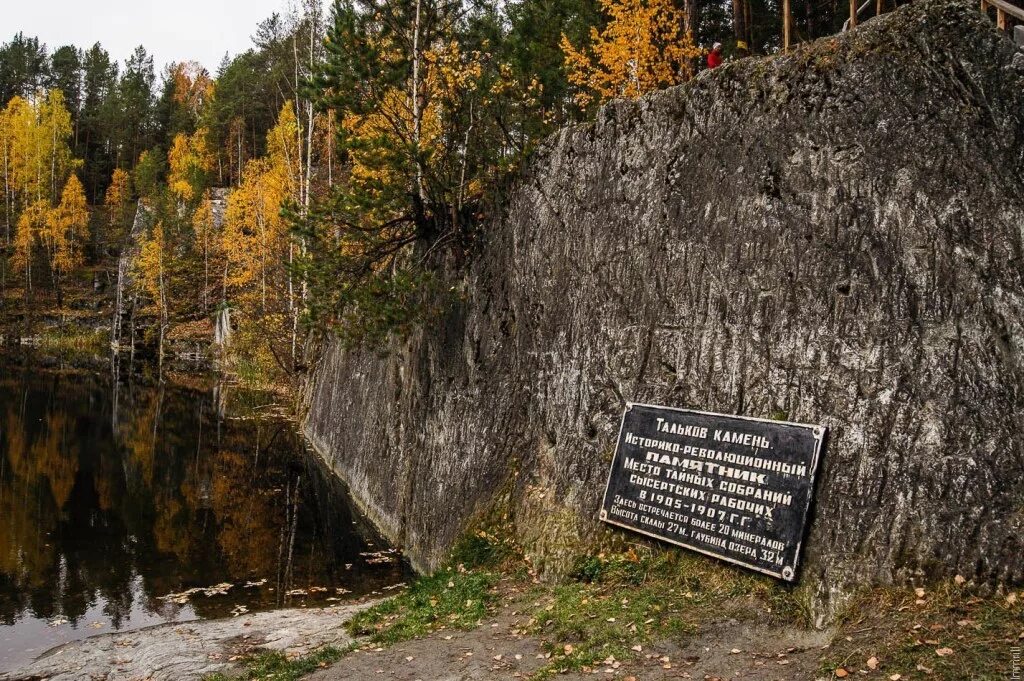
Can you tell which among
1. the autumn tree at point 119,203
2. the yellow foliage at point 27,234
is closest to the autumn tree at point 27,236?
the yellow foliage at point 27,234

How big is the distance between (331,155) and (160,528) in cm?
2250

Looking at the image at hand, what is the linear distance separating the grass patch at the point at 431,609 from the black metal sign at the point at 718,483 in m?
1.90

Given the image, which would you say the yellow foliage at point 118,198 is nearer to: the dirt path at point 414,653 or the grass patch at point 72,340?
the grass patch at point 72,340

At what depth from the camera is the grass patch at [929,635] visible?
573 centimetres

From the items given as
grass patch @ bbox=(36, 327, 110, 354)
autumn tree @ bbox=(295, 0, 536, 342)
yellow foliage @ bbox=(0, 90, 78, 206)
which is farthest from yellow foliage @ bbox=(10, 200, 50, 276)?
autumn tree @ bbox=(295, 0, 536, 342)

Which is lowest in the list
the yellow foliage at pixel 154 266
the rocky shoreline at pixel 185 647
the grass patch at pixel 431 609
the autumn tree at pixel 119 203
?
the rocky shoreline at pixel 185 647

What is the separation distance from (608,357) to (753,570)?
10.9 ft

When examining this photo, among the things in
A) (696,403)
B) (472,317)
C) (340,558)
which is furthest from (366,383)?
(696,403)

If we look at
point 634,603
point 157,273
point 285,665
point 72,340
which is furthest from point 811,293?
point 72,340

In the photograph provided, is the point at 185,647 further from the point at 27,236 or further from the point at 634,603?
the point at 27,236

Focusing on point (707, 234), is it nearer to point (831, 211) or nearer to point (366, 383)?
point (831, 211)

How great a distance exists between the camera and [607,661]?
6961 millimetres

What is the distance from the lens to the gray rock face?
6.79 m

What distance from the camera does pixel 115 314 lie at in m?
65.4
